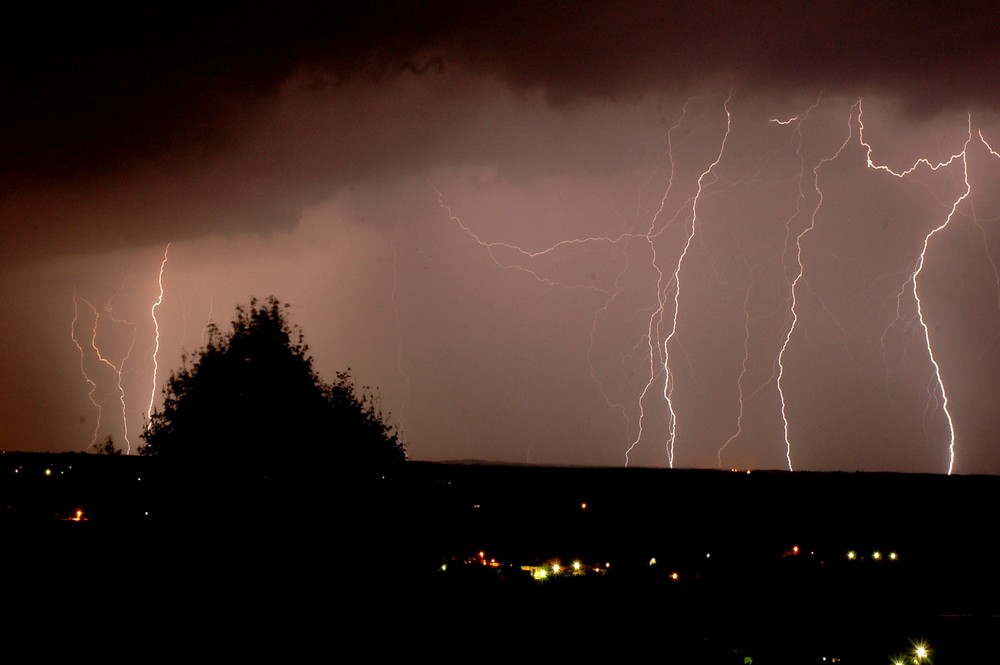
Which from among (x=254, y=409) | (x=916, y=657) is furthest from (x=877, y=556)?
(x=254, y=409)

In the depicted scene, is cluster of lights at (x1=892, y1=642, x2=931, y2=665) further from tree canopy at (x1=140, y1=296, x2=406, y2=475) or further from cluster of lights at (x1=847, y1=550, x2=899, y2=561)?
tree canopy at (x1=140, y1=296, x2=406, y2=475)

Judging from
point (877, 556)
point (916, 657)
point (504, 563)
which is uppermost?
point (877, 556)

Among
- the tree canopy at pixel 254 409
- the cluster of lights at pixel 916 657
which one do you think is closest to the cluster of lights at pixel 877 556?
the cluster of lights at pixel 916 657

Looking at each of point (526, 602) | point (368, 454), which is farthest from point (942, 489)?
point (368, 454)

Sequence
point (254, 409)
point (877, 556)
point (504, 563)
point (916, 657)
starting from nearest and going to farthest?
1. point (916, 657)
2. point (504, 563)
3. point (877, 556)
4. point (254, 409)

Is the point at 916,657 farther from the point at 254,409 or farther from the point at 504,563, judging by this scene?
the point at 254,409

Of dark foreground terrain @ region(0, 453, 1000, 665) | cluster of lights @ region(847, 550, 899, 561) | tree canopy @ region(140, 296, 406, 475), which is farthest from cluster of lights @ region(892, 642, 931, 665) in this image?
tree canopy @ region(140, 296, 406, 475)
